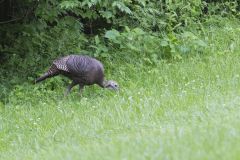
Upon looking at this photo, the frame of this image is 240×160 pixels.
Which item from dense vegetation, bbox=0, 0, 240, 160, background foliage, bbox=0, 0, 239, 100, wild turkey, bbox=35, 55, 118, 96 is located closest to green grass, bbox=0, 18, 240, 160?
dense vegetation, bbox=0, 0, 240, 160

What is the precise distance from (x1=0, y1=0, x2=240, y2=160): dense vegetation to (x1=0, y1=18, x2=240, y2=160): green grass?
1 centimetres

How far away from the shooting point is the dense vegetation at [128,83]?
533cm

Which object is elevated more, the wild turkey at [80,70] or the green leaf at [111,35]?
the wild turkey at [80,70]

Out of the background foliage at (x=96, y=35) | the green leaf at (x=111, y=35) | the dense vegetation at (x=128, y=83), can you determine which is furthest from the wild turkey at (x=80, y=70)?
the green leaf at (x=111, y=35)

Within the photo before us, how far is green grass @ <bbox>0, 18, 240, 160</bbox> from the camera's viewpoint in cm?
491

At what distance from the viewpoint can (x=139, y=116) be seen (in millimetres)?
7211

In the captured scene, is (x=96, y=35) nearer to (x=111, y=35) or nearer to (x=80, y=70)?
(x=111, y=35)

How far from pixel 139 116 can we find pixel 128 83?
3199 millimetres

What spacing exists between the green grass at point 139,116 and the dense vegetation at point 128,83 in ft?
0.05

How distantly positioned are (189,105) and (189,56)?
14.9 feet

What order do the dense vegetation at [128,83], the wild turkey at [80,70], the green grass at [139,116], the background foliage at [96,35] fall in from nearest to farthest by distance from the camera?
1. the green grass at [139,116]
2. the dense vegetation at [128,83]
3. the wild turkey at [80,70]
4. the background foliage at [96,35]

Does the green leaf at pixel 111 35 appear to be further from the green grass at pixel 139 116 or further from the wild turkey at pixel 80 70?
the wild turkey at pixel 80 70

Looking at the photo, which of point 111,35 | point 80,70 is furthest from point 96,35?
point 80,70

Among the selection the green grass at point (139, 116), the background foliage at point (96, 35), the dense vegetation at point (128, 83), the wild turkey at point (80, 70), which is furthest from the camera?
the background foliage at point (96, 35)
